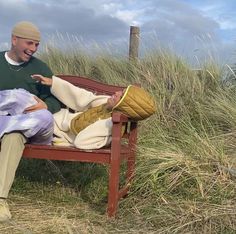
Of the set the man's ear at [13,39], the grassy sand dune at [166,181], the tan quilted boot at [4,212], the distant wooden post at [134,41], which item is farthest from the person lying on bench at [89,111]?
the distant wooden post at [134,41]

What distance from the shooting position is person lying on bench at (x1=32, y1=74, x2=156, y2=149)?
411 cm

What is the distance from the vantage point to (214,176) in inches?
170

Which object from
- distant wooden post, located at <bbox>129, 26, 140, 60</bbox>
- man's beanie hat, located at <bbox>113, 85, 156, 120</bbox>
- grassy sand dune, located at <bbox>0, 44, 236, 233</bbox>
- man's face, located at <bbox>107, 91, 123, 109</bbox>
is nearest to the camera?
grassy sand dune, located at <bbox>0, 44, 236, 233</bbox>

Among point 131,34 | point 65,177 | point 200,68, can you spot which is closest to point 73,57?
point 131,34

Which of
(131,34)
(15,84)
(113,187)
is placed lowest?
(113,187)

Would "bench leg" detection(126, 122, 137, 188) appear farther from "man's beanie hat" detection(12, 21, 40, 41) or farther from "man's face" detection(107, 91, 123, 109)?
"man's beanie hat" detection(12, 21, 40, 41)

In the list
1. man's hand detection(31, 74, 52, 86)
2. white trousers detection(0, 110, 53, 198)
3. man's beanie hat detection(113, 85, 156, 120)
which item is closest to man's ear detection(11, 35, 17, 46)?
man's hand detection(31, 74, 52, 86)

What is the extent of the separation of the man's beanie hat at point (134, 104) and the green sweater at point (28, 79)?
32.6 inches

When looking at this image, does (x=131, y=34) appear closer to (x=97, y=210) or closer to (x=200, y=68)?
(x=200, y=68)

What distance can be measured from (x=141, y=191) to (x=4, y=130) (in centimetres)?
123

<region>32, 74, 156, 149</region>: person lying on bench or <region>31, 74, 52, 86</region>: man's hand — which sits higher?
<region>31, 74, 52, 86</region>: man's hand

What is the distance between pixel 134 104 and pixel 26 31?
1.16 m

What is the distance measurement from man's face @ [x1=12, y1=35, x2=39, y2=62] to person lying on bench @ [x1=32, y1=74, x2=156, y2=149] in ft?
0.64

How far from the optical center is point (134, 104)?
13.4 ft
